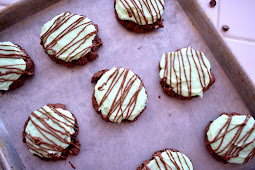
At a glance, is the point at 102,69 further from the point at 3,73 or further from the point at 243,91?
the point at 243,91

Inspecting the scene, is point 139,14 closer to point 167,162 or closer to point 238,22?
point 238,22

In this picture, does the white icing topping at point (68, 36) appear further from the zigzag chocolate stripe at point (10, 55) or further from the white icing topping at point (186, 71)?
the white icing topping at point (186, 71)

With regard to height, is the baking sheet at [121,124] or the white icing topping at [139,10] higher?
the white icing topping at [139,10]

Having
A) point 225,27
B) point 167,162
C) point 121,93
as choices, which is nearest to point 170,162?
point 167,162

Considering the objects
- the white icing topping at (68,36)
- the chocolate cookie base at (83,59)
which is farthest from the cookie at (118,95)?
the white icing topping at (68,36)

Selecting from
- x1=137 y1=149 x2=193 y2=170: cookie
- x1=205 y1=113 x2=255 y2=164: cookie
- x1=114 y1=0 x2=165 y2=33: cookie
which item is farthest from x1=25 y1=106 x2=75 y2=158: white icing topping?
x1=205 y1=113 x2=255 y2=164: cookie

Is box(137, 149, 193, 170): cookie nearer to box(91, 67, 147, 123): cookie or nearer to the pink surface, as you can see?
box(91, 67, 147, 123): cookie
